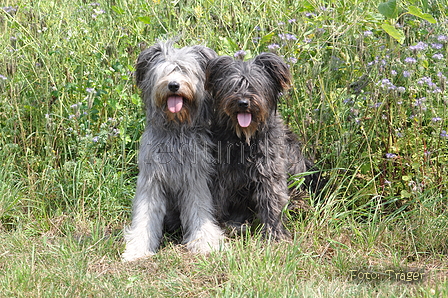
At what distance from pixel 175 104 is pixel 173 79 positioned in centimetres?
19

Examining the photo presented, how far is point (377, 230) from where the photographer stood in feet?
14.1

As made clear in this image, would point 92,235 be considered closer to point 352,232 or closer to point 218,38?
point 352,232

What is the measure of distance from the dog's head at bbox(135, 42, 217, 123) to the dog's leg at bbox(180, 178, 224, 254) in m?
0.57

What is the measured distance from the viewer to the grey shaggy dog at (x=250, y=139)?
4.12 meters

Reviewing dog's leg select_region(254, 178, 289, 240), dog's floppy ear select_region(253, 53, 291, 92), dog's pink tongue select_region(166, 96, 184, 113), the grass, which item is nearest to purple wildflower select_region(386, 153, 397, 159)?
the grass

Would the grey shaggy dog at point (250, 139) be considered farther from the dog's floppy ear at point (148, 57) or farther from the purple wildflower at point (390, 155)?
the purple wildflower at point (390, 155)

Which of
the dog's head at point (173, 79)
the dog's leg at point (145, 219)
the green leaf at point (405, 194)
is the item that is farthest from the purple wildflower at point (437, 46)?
the dog's leg at point (145, 219)

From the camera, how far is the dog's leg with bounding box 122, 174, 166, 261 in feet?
14.2

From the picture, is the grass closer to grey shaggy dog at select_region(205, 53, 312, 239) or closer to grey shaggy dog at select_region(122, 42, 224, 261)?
grey shaggy dog at select_region(122, 42, 224, 261)

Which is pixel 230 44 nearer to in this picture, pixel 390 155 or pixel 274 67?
pixel 274 67

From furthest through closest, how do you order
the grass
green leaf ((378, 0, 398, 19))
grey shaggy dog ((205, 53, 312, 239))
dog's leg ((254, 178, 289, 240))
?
dog's leg ((254, 178, 289, 240)) < grey shaggy dog ((205, 53, 312, 239)) < green leaf ((378, 0, 398, 19)) < the grass

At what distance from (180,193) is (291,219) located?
37.6 inches

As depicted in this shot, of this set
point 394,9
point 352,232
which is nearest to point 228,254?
point 352,232

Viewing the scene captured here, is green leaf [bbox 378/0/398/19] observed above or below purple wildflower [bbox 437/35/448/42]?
above
